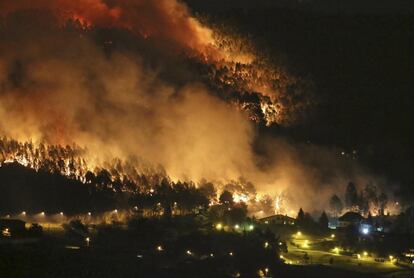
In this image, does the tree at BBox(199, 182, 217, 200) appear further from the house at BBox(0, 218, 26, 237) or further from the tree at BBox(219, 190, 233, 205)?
the house at BBox(0, 218, 26, 237)

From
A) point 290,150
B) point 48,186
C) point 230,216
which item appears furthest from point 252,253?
point 290,150

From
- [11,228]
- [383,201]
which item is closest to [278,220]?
[383,201]

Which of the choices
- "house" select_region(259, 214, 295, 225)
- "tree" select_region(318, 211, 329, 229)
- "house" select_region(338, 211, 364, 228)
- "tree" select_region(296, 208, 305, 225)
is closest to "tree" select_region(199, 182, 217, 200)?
"house" select_region(259, 214, 295, 225)

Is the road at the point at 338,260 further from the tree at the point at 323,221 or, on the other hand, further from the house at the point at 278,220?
the tree at the point at 323,221

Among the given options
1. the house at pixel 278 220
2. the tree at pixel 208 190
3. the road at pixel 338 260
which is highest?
the tree at pixel 208 190

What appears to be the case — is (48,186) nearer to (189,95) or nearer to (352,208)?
(189,95)

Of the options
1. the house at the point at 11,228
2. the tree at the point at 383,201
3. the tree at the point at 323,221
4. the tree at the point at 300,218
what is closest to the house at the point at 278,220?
the tree at the point at 300,218
